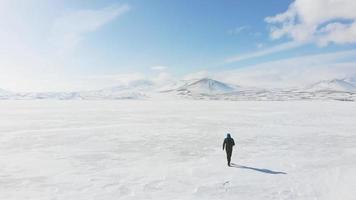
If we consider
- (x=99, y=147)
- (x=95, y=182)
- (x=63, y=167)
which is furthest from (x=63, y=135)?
(x=95, y=182)

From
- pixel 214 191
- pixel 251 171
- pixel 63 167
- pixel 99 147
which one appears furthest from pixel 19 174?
pixel 251 171

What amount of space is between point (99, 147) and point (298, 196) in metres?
11.5

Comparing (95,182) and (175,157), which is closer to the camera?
(95,182)

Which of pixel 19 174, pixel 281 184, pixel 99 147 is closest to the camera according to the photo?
pixel 281 184

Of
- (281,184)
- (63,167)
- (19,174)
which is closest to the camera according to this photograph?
(281,184)

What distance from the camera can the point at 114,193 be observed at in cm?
932

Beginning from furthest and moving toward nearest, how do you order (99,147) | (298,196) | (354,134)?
(354,134) < (99,147) < (298,196)

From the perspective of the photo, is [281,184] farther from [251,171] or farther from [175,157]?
[175,157]

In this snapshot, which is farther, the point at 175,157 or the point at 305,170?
the point at 175,157

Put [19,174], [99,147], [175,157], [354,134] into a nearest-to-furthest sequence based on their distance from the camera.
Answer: [19,174]
[175,157]
[99,147]
[354,134]

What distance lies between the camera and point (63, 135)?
2220 cm

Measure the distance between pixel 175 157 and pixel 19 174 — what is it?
21.5 feet

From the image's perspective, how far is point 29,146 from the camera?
694 inches

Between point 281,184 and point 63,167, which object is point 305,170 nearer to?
point 281,184
